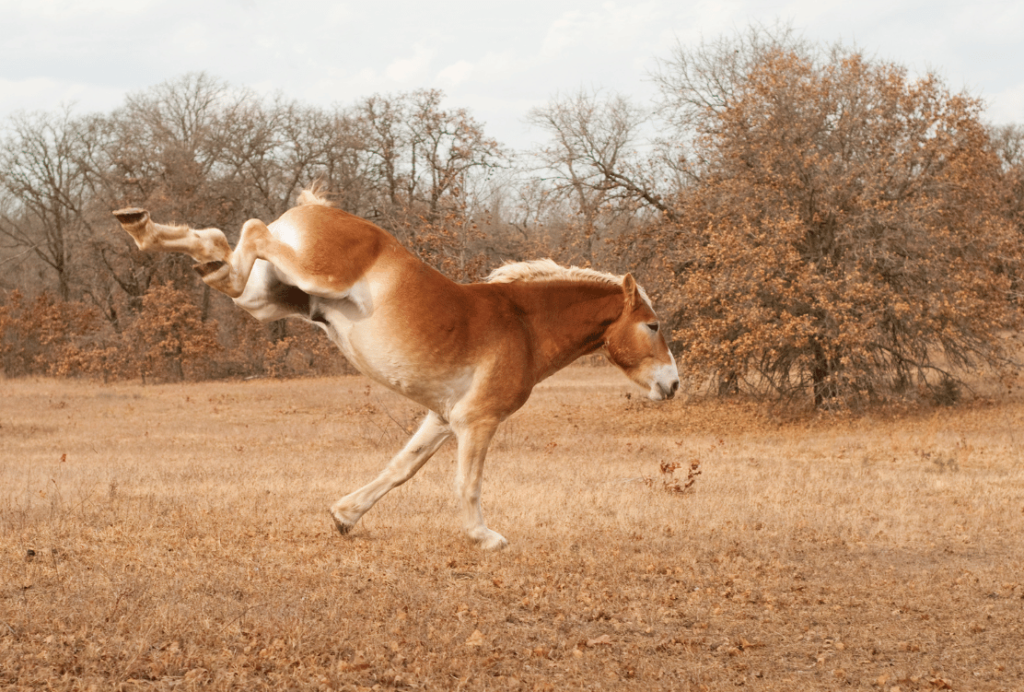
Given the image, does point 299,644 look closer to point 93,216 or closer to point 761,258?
point 761,258

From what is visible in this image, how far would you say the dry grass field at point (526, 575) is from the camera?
5078mm

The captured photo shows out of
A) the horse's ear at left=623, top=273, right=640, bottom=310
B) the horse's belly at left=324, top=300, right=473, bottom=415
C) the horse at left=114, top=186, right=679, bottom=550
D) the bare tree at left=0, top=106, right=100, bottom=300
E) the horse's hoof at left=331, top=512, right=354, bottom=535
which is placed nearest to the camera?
the horse at left=114, top=186, right=679, bottom=550

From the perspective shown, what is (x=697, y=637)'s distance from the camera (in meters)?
5.99

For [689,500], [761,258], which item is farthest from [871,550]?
[761,258]

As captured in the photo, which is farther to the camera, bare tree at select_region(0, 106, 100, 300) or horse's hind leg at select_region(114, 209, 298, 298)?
bare tree at select_region(0, 106, 100, 300)

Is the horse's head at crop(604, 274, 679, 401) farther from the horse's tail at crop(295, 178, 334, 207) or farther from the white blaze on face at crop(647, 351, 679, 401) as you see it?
the horse's tail at crop(295, 178, 334, 207)

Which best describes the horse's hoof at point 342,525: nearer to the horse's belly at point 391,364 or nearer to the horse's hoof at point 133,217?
the horse's belly at point 391,364

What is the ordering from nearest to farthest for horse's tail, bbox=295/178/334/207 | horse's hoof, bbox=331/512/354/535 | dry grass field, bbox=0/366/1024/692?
dry grass field, bbox=0/366/1024/692
horse's tail, bbox=295/178/334/207
horse's hoof, bbox=331/512/354/535

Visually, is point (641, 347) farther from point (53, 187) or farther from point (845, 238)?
point (53, 187)

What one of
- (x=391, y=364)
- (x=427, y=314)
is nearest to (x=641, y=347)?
(x=427, y=314)

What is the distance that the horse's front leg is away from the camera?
705cm

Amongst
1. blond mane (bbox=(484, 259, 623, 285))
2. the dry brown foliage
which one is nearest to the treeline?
the dry brown foliage

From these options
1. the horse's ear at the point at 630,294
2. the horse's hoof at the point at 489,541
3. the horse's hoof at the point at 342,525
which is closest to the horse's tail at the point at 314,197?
the horse's ear at the point at 630,294

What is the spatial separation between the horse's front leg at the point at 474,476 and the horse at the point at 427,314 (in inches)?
0.4
